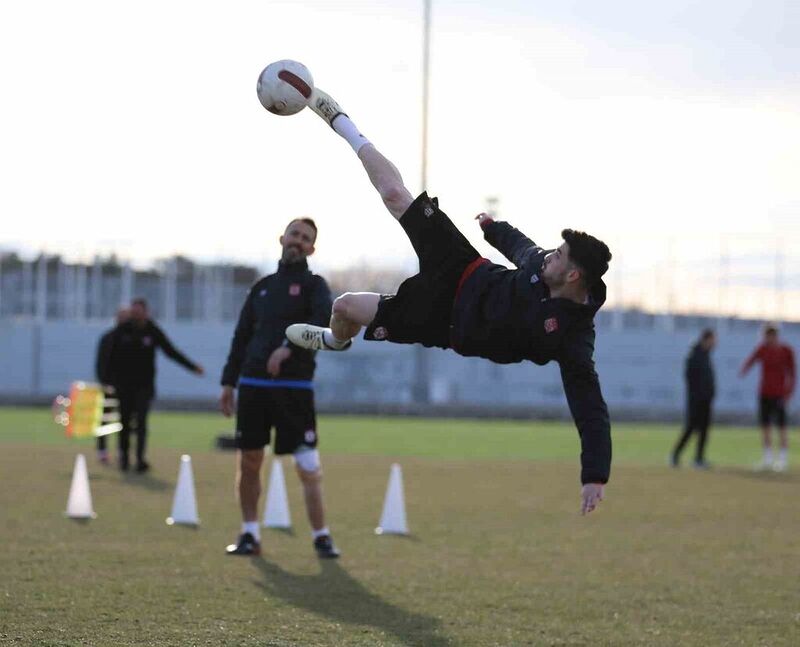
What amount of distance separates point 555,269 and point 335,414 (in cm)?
3576

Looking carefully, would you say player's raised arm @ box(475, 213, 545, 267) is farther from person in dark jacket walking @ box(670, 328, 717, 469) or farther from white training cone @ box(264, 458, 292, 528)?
person in dark jacket walking @ box(670, 328, 717, 469)

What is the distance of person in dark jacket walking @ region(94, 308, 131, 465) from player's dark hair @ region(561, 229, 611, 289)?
44.0 ft

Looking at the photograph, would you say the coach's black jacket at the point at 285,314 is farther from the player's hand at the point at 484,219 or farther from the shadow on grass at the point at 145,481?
the shadow on grass at the point at 145,481

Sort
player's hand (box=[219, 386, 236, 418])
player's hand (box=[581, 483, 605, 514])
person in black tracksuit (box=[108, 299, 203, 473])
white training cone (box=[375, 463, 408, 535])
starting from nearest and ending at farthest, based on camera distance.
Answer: player's hand (box=[581, 483, 605, 514])
player's hand (box=[219, 386, 236, 418])
white training cone (box=[375, 463, 408, 535])
person in black tracksuit (box=[108, 299, 203, 473])

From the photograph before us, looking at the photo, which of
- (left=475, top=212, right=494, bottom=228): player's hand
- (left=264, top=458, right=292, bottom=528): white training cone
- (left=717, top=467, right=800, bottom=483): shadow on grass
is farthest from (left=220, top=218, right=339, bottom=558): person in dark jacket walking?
(left=717, top=467, right=800, bottom=483): shadow on grass

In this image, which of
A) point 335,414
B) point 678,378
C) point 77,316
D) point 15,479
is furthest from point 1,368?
point 15,479

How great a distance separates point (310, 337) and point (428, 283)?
1.34 metres

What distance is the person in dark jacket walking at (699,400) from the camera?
22.9 meters

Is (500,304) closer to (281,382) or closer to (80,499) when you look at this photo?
(281,382)

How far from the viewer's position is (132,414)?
20.2 metres

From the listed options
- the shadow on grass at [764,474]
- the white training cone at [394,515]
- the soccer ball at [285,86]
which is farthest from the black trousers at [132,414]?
the soccer ball at [285,86]

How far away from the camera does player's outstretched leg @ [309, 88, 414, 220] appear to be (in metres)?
7.98

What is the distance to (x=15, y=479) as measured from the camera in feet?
57.9

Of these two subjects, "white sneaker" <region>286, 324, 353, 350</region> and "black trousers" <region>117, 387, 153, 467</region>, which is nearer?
"white sneaker" <region>286, 324, 353, 350</region>
